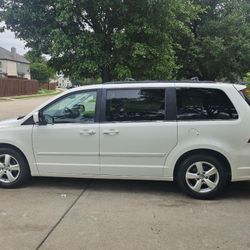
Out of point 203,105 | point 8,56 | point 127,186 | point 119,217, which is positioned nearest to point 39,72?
point 8,56

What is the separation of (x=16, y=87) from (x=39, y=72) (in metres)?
25.4

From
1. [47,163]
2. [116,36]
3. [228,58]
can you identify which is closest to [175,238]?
[47,163]

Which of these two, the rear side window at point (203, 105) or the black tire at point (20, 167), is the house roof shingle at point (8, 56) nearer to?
the black tire at point (20, 167)

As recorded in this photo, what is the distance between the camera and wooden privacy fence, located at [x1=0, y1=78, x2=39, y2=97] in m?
50.5

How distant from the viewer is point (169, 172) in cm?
628

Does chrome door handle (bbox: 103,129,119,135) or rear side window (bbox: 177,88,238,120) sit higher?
rear side window (bbox: 177,88,238,120)

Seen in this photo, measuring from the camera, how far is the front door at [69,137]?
6.43 meters

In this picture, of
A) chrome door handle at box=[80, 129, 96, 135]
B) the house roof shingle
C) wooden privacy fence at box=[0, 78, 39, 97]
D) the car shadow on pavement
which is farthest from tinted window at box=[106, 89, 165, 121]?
the house roof shingle

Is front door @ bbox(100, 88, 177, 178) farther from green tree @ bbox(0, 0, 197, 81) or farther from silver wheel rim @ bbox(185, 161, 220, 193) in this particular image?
green tree @ bbox(0, 0, 197, 81)

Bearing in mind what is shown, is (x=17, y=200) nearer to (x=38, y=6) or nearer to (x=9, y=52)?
(x=38, y=6)

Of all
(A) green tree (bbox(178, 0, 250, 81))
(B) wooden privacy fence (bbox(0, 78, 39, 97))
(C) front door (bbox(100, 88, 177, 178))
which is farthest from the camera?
(B) wooden privacy fence (bbox(0, 78, 39, 97))

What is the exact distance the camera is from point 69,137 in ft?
21.2

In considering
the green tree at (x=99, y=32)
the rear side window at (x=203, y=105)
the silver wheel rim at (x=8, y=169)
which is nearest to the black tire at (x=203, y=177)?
the rear side window at (x=203, y=105)

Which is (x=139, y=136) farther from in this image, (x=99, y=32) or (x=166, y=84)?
(x=99, y=32)
